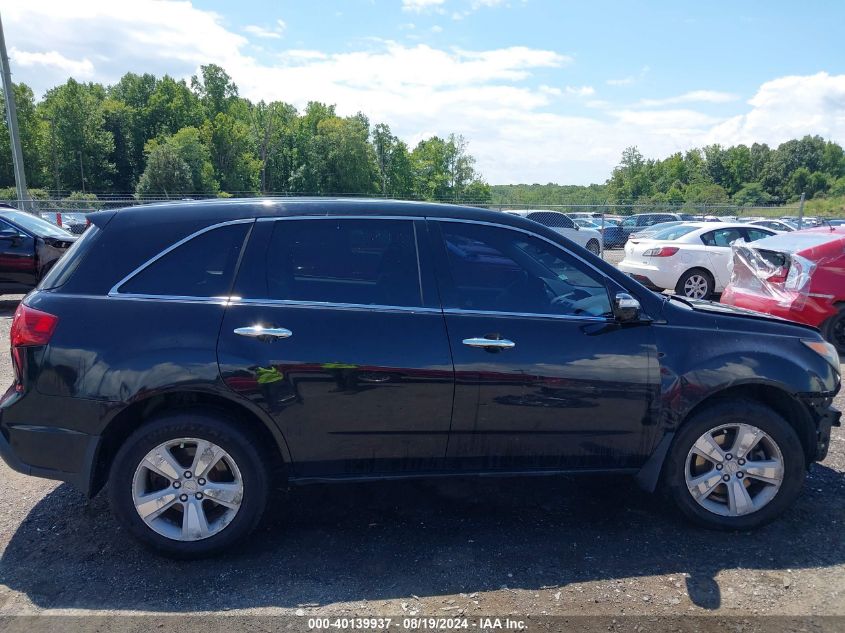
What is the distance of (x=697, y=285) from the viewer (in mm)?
A: 12508

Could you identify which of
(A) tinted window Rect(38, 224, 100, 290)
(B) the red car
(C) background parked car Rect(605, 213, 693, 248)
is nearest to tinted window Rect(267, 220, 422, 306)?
(A) tinted window Rect(38, 224, 100, 290)

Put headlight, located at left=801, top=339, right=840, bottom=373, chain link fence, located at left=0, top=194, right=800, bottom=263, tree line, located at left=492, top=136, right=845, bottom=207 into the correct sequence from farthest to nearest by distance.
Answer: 1. tree line, located at left=492, top=136, right=845, bottom=207
2. chain link fence, located at left=0, top=194, right=800, bottom=263
3. headlight, located at left=801, top=339, right=840, bottom=373

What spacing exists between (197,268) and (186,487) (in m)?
1.13

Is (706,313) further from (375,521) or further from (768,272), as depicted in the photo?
(768,272)

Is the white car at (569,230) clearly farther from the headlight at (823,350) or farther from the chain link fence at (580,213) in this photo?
the headlight at (823,350)

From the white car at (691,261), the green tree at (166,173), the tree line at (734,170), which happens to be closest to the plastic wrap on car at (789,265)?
the white car at (691,261)

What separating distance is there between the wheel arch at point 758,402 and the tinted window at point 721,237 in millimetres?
9729

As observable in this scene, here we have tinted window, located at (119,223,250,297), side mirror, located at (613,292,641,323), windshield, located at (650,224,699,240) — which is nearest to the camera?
tinted window, located at (119,223,250,297)

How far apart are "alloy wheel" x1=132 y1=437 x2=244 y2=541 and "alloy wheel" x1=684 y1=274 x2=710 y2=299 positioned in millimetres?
11105

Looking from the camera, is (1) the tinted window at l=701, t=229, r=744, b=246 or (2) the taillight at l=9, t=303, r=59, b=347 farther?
(1) the tinted window at l=701, t=229, r=744, b=246

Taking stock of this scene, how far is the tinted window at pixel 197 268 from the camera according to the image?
3.33 metres

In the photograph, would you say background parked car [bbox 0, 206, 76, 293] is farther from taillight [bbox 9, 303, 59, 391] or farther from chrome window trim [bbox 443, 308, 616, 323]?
chrome window trim [bbox 443, 308, 616, 323]

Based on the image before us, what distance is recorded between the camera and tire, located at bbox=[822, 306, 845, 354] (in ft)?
25.4

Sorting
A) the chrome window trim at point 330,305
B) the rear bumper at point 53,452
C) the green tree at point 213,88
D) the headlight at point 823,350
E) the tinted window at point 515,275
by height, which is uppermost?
the green tree at point 213,88
